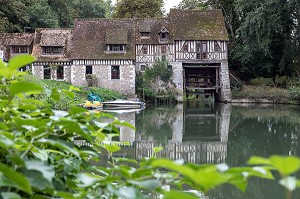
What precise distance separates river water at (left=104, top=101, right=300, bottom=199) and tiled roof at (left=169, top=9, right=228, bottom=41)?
1283 cm

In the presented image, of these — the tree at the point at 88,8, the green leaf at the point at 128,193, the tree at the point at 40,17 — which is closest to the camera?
the green leaf at the point at 128,193

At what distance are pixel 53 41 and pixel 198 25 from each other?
463 inches

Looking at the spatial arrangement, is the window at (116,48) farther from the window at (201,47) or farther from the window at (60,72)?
the window at (201,47)

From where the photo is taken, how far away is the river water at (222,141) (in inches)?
305

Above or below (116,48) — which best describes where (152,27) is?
above

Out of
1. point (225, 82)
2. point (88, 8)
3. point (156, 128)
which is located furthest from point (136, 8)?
point (156, 128)

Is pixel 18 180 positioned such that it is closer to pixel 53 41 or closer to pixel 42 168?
pixel 42 168

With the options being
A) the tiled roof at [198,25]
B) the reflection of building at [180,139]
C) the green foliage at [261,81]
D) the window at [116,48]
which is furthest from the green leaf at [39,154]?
the green foliage at [261,81]

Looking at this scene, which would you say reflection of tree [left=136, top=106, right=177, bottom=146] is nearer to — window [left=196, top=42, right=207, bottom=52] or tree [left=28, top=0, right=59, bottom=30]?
window [left=196, top=42, right=207, bottom=52]

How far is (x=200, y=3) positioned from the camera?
148ft

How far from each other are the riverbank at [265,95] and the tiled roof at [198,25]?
449cm

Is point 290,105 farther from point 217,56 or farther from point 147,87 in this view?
point 147,87

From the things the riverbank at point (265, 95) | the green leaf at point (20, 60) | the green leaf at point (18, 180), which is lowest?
the riverbank at point (265, 95)

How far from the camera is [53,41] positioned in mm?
32406
